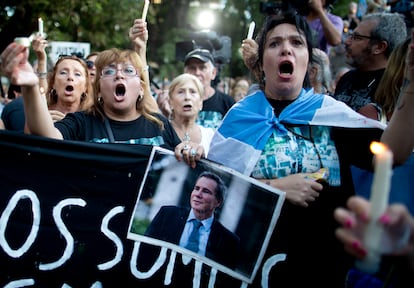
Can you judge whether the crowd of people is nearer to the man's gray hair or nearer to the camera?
the man's gray hair

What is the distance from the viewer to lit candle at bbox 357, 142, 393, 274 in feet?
3.69

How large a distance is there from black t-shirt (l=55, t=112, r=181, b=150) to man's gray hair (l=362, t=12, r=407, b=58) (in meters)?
1.82

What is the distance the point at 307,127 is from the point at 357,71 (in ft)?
5.76

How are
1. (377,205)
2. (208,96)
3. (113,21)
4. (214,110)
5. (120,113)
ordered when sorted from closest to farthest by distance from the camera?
(377,205), (120,113), (214,110), (208,96), (113,21)

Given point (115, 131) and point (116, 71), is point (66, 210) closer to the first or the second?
point (115, 131)

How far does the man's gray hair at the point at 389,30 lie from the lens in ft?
13.1

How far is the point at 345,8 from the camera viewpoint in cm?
1733

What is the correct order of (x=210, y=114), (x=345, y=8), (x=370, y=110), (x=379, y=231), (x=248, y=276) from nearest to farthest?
(x=379, y=231), (x=248, y=276), (x=370, y=110), (x=210, y=114), (x=345, y=8)

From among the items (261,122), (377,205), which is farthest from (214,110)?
(377,205)

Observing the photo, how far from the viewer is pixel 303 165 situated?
2439mm

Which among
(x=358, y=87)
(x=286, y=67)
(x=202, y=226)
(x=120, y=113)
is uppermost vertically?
(x=358, y=87)

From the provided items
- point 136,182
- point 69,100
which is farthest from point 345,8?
point 136,182

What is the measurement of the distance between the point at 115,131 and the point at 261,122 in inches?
37.3

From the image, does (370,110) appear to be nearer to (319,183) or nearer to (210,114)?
(319,183)
